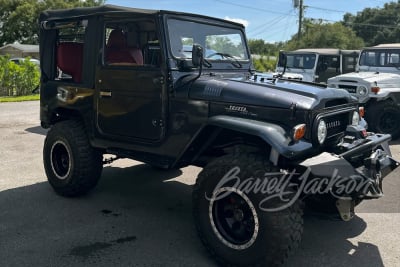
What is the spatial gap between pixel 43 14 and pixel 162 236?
3.00m

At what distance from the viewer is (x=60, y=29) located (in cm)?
499

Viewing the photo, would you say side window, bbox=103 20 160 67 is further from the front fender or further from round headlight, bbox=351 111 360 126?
round headlight, bbox=351 111 360 126

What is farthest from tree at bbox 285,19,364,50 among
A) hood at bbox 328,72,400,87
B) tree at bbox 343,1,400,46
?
hood at bbox 328,72,400,87

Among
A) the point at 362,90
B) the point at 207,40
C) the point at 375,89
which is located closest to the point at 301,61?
the point at 362,90

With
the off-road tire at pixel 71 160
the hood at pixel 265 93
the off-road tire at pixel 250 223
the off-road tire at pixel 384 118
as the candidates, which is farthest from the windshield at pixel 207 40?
the off-road tire at pixel 384 118

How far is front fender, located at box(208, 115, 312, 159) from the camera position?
10.2 feet

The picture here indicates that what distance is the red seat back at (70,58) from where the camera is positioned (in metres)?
4.97

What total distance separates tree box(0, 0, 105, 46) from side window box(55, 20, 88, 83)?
41644mm

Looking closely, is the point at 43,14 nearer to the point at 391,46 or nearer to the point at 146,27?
the point at 146,27

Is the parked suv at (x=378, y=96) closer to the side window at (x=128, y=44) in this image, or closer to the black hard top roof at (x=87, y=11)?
the side window at (x=128, y=44)

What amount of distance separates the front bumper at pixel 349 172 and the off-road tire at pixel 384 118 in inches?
194

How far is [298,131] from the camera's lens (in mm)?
3244

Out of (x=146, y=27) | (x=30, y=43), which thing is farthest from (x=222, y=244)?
(x=30, y=43)

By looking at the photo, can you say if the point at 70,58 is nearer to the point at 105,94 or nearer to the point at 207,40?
the point at 105,94
